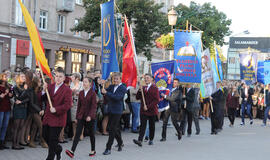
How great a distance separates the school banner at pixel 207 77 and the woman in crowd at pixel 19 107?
705 cm

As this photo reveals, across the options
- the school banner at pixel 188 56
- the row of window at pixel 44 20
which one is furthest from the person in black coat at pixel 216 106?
the row of window at pixel 44 20

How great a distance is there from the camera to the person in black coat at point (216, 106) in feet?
48.6

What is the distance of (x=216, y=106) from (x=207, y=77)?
110 centimetres

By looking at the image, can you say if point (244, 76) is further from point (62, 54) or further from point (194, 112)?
point (62, 54)

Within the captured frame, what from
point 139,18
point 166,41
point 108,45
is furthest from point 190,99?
point 139,18

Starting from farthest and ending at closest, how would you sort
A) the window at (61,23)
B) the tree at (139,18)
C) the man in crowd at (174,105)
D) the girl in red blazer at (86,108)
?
the window at (61,23), the tree at (139,18), the man in crowd at (174,105), the girl in red blazer at (86,108)

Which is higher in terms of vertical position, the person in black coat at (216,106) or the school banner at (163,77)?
the school banner at (163,77)

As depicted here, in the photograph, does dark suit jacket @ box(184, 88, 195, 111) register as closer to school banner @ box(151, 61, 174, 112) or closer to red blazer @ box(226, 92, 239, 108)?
school banner @ box(151, 61, 174, 112)

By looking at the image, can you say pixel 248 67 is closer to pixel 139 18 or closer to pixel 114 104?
pixel 139 18

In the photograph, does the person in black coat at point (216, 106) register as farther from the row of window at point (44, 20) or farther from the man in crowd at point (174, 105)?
the row of window at point (44, 20)

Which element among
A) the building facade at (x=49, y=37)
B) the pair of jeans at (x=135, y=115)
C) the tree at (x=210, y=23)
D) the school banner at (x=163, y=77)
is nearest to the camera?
the school banner at (x=163, y=77)

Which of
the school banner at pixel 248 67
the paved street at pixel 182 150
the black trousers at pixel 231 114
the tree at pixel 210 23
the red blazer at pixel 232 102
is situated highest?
the tree at pixel 210 23

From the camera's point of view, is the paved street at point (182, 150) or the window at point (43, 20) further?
the window at point (43, 20)

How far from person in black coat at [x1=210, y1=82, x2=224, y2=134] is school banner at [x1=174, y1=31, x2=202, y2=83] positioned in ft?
4.48
